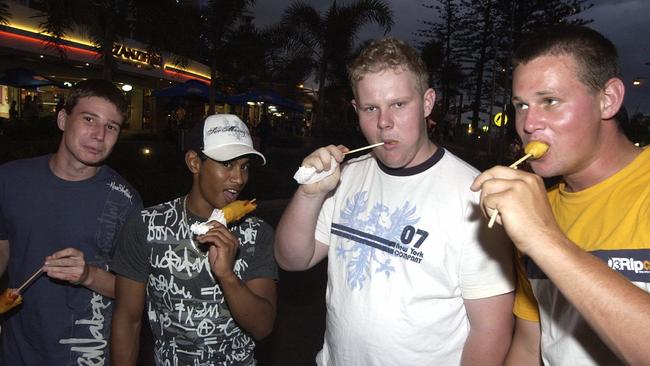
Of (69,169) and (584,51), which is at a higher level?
(584,51)

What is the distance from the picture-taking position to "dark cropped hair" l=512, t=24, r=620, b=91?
1.99 meters

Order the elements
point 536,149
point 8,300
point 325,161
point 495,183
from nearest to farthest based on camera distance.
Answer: point 495,183, point 536,149, point 325,161, point 8,300

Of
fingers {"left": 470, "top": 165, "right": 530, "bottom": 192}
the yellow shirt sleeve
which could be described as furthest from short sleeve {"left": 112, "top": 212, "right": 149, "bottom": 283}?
the yellow shirt sleeve

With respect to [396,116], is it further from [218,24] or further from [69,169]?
[218,24]

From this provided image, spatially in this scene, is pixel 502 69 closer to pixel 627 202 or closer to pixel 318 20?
pixel 318 20

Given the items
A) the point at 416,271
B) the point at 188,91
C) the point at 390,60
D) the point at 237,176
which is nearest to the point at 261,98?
the point at 188,91

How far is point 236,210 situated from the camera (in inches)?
112

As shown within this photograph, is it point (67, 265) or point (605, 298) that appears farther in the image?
point (67, 265)

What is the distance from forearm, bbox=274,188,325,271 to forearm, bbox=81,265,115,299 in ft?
3.92

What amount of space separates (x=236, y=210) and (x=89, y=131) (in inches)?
52.9

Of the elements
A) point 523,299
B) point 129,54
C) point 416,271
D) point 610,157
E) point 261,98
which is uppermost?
point 129,54

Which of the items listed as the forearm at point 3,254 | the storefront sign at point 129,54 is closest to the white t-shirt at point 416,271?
the forearm at point 3,254

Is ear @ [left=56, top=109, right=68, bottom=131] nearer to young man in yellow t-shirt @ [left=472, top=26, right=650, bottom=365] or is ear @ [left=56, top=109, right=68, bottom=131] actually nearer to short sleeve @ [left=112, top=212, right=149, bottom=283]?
short sleeve @ [left=112, top=212, right=149, bottom=283]

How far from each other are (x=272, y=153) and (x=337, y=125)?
384 inches
